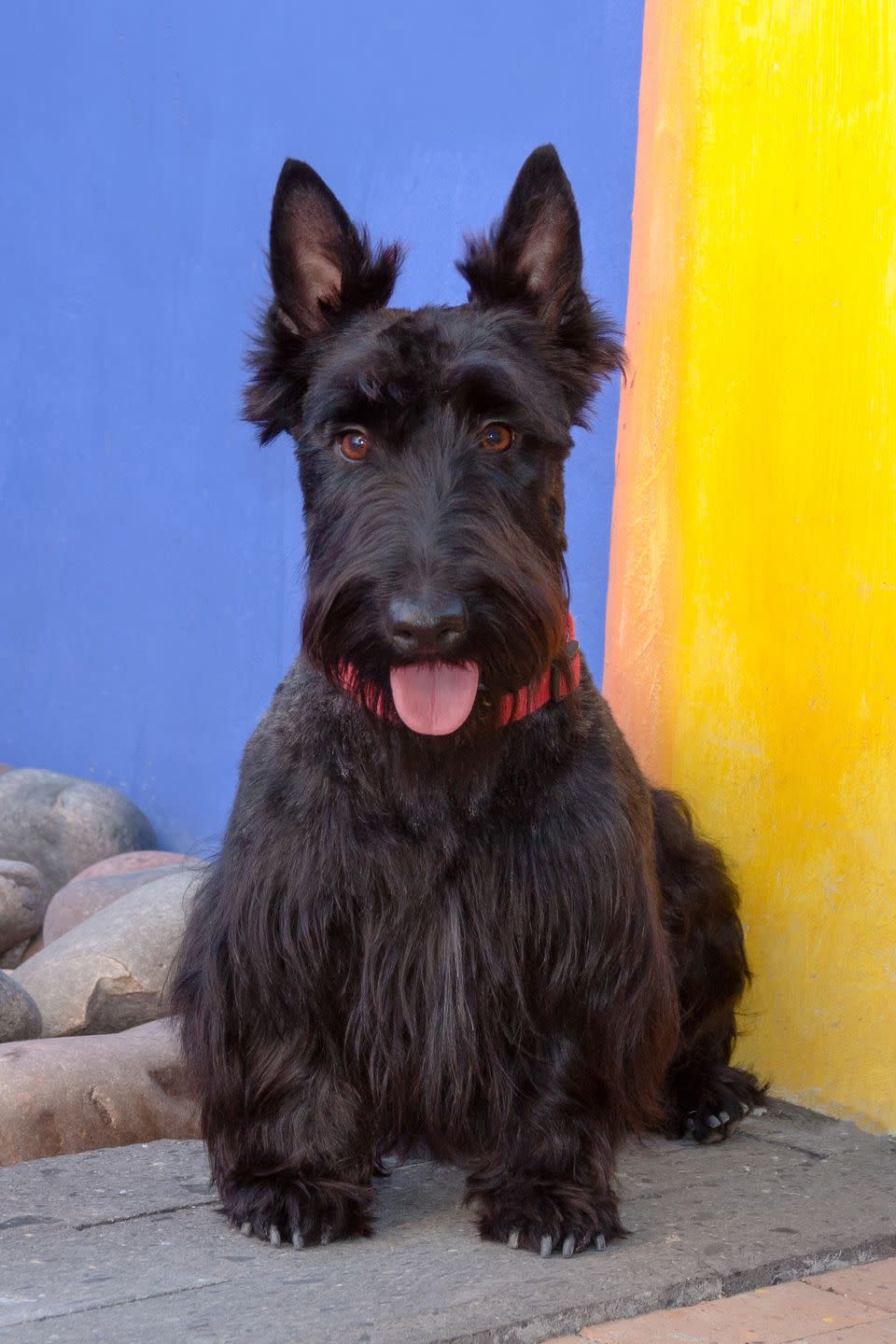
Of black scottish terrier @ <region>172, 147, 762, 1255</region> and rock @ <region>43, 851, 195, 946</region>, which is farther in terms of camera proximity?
rock @ <region>43, 851, 195, 946</region>

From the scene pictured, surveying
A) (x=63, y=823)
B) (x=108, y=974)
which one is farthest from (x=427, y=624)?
(x=63, y=823)

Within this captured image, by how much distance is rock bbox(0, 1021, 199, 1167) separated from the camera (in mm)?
3139

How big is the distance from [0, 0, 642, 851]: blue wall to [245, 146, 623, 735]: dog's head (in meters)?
1.08

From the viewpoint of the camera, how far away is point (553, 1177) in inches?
97.7

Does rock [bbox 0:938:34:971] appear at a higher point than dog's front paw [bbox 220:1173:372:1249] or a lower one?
lower

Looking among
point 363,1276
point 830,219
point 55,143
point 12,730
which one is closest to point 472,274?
point 830,219

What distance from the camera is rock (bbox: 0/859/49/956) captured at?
516cm

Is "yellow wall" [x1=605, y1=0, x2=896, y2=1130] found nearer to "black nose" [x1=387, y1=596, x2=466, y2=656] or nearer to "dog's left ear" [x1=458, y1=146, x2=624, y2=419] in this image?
"dog's left ear" [x1=458, y1=146, x2=624, y2=419]

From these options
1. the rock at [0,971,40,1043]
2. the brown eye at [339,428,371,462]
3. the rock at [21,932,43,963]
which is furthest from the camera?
the rock at [21,932,43,963]

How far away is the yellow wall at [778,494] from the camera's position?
9.75 feet

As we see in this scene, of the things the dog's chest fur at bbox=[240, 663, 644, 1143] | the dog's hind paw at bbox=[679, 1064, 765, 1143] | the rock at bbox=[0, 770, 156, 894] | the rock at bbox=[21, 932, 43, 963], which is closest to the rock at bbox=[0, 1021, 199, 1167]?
the dog's chest fur at bbox=[240, 663, 644, 1143]

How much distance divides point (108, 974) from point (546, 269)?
2.32 m

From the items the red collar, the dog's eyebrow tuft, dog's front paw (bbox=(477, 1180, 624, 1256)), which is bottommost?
dog's front paw (bbox=(477, 1180, 624, 1256))

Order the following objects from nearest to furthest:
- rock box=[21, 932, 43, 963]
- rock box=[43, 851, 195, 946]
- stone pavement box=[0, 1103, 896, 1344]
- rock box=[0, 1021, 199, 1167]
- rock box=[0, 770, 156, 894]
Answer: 1. stone pavement box=[0, 1103, 896, 1344]
2. rock box=[0, 1021, 199, 1167]
3. rock box=[43, 851, 195, 946]
4. rock box=[21, 932, 43, 963]
5. rock box=[0, 770, 156, 894]
